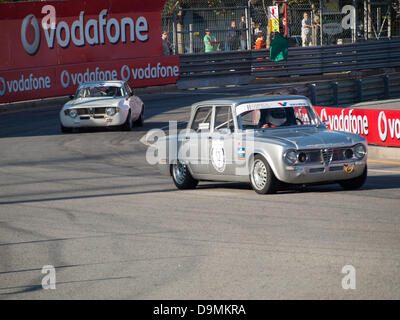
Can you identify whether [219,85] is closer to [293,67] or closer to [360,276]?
[293,67]

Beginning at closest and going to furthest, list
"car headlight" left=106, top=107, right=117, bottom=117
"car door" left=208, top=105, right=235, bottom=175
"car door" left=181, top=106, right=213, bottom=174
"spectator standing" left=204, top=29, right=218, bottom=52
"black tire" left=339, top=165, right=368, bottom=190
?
"black tire" left=339, top=165, right=368, bottom=190 → "car door" left=208, top=105, right=235, bottom=175 → "car door" left=181, top=106, right=213, bottom=174 → "car headlight" left=106, top=107, right=117, bottom=117 → "spectator standing" left=204, top=29, right=218, bottom=52

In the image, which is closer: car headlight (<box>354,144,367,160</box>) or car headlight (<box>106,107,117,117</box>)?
car headlight (<box>354,144,367,160</box>)

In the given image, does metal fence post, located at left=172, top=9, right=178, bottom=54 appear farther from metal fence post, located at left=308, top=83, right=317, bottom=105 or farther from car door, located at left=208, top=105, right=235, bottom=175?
car door, located at left=208, top=105, right=235, bottom=175

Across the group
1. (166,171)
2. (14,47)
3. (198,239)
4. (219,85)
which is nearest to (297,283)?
(198,239)

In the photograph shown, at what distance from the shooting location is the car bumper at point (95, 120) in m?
21.1

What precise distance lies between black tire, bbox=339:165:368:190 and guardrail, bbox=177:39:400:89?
20849mm

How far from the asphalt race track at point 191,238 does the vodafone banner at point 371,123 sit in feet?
4.89

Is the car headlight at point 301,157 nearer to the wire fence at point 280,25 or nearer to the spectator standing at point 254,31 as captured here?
the wire fence at point 280,25

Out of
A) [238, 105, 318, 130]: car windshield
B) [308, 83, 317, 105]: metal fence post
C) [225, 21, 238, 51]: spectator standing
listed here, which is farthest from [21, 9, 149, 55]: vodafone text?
[238, 105, 318, 130]: car windshield

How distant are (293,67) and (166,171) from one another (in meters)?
20.8

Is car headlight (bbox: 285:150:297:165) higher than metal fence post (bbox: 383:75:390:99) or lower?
lower

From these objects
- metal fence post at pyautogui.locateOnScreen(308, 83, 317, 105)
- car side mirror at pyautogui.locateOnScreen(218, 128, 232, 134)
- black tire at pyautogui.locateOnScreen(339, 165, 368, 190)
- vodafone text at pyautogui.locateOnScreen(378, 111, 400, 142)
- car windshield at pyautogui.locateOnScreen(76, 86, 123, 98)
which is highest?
car windshield at pyautogui.locateOnScreen(76, 86, 123, 98)

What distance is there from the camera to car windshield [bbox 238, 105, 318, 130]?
11.7m

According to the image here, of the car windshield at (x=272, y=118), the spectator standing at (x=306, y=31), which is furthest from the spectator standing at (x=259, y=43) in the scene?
the car windshield at (x=272, y=118)
